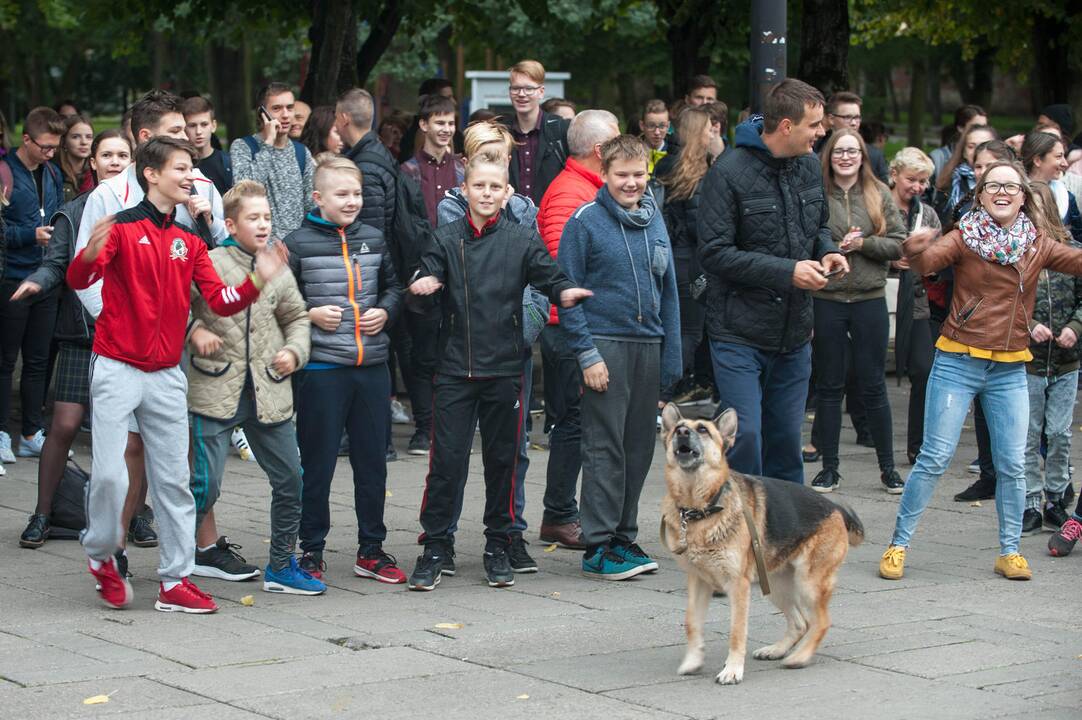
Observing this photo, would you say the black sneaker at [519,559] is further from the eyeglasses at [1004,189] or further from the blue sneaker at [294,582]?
the eyeglasses at [1004,189]

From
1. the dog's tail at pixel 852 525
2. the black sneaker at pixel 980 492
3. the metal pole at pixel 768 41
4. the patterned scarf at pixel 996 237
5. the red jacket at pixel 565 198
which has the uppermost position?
the metal pole at pixel 768 41

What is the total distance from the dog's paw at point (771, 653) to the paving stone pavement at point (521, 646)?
68 mm

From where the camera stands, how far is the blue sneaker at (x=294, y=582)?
7461 millimetres

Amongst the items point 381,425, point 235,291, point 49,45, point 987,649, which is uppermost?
point 49,45

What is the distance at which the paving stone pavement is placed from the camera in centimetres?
574

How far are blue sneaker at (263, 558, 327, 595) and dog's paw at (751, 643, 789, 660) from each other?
211 centimetres

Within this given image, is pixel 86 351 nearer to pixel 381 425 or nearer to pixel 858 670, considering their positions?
pixel 381 425

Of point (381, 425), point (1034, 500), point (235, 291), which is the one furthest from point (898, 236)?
point (235, 291)

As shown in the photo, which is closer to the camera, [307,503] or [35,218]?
[307,503]

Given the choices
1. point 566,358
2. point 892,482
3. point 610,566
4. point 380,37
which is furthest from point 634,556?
point 380,37

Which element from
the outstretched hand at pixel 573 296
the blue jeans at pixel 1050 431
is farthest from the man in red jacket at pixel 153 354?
the blue jeans at pixel 1050 431

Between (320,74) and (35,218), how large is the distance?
747cm

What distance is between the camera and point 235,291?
23.1 feet

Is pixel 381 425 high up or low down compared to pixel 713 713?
up
